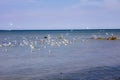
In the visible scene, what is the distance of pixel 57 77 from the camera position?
76.9ft

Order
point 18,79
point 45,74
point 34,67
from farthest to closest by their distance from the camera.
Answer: point 34,67, point 45,74, point 18,79

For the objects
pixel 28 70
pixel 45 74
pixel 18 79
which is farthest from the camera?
pixel 28 70

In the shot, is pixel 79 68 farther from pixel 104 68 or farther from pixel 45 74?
pixel 45 74

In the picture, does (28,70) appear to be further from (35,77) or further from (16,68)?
(35,77)

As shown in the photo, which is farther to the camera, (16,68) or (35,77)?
(16,68)

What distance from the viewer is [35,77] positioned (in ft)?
77.6

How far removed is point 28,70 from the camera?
89.1 feet

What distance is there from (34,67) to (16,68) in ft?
5.59

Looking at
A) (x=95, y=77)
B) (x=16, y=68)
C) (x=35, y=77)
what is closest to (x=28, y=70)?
(x=16, y=68)

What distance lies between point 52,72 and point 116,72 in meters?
5.24

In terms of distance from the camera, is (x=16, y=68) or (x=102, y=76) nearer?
(x=102, y=76)

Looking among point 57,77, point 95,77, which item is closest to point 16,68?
point 57,77

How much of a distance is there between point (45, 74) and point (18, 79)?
274 cm

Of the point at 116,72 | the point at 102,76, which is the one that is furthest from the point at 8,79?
the point at 116,72
